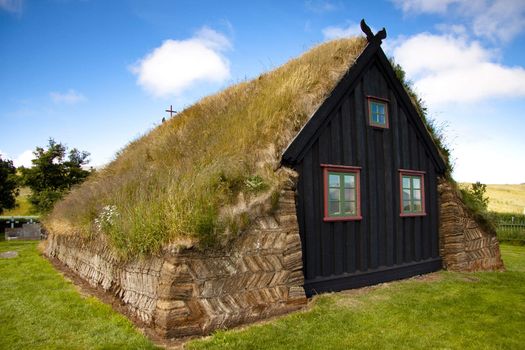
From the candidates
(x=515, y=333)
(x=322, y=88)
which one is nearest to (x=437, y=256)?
(x=515, y=333)

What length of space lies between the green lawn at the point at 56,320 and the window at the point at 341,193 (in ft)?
15.7

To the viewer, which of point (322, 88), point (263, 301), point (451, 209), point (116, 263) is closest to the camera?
point (263, 301)

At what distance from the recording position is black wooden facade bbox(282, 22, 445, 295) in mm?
8609

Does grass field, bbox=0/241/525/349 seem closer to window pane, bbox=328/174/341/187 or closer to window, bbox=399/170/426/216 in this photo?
window, bbox=399/170/426/216

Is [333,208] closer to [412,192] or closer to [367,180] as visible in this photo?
[367,180]

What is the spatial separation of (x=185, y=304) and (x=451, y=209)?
29.2 ft

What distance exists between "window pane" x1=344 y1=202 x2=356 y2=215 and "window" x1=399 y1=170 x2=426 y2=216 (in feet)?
6.57

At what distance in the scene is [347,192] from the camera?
953 centimetres

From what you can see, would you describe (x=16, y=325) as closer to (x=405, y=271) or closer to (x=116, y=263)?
(x=116, y=263)

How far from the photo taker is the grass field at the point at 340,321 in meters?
5.97

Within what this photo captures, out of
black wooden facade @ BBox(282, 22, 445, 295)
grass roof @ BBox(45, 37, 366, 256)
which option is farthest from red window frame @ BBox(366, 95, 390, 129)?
grass roof @ BBox(45, 37, 366, 256)

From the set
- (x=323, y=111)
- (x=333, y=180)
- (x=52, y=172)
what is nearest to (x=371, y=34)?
(x=323, y=111)

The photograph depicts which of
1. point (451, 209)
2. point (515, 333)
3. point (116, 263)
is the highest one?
point (451, 209)

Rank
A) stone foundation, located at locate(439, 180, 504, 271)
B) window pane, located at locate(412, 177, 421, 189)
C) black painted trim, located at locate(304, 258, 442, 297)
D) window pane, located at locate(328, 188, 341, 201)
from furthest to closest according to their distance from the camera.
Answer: stone foundation, located at locate(439, 180, 504, 271), window pane, located at locate(412, 177, 421, 189), window pane, located at locate(328, 188, 341, 201), black painted trim, located at locate(304, 258, 442, 297)
